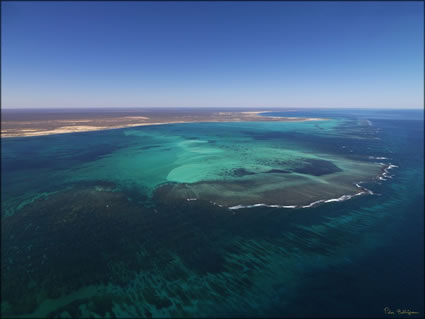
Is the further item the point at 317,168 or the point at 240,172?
the point at 317,168

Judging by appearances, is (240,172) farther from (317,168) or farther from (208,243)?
(208,243)

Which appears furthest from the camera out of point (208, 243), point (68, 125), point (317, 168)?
point (68, 125)

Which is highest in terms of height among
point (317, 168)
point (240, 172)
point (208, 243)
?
point (317, 168)

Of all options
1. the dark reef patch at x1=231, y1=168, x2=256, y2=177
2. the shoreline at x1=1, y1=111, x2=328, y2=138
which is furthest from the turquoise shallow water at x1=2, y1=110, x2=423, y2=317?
the shoreline at x1=1, y1=111, x2=328, y2=138

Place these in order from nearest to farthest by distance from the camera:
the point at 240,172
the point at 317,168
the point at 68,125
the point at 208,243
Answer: the point at 208,243 → the point at 240,172 → the point at 317,168 → the point at 68,125

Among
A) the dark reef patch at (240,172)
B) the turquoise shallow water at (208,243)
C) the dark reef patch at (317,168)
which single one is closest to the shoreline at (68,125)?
the turquoise shallow water at (208,243)

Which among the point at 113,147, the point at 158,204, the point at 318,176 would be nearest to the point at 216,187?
the point at 158,204

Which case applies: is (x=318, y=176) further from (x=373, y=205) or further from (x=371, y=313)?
(x=371, y=313)

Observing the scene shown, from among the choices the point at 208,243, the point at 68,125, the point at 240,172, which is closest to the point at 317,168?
the point at 240,172
